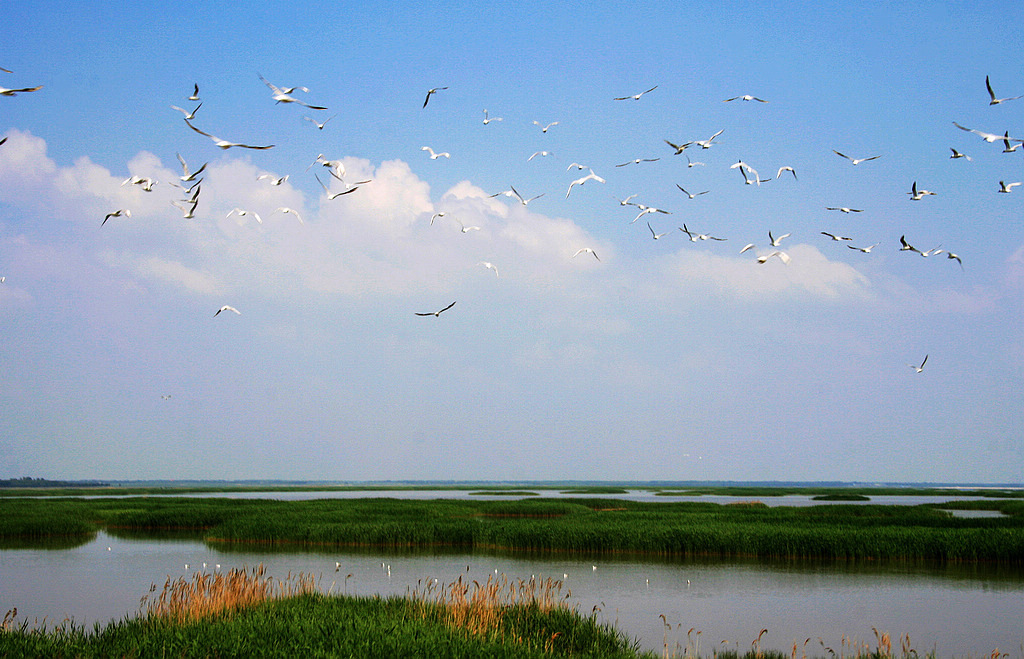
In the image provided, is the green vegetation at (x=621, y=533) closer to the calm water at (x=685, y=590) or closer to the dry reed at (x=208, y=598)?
the calm water at (x=685, y=590)

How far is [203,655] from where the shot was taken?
33.8 ft

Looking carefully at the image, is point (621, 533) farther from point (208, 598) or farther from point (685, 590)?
point (208, 598)

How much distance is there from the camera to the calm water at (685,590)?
1700 centimetres

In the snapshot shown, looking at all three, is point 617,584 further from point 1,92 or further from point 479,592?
point 1,92

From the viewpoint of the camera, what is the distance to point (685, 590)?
21.6m

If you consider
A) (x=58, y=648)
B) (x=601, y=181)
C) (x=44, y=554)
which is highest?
(x=601, y=181)

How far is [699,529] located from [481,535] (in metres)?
9.08

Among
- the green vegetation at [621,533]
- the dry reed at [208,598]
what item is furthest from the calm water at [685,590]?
the dry reed at [208,598]

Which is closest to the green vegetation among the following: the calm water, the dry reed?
the calm water

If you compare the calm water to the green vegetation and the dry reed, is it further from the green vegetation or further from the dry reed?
the dry reed

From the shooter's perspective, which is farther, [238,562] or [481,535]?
[481,535]

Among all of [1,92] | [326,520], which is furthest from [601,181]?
[326,520]

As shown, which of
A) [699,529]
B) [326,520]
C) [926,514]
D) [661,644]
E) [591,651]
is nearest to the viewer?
[591,651]

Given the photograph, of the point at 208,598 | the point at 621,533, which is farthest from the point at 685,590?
the point at 208,598
